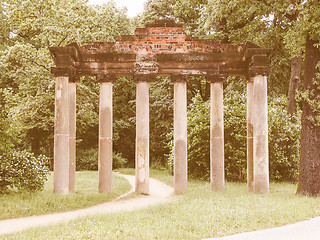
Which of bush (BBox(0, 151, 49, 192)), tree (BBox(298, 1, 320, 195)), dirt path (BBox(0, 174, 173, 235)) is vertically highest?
tree (BBox(298, 1, 320, 195))

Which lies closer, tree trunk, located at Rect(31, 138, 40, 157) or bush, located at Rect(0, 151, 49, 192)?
bush, located at Rect(0, 151, 49, 192)

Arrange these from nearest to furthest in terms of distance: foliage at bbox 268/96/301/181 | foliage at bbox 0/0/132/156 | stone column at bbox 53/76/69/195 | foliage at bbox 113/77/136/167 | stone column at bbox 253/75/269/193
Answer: stone column at bbox 53/76/69/195 → stone column at bbox 253/75/269/193 → foliage at bbox 268/96/301/181 → foliage at bbox 0/0/132/156 → foliage at bbox 113/77/136/167

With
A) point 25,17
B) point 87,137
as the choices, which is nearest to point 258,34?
point 25,17

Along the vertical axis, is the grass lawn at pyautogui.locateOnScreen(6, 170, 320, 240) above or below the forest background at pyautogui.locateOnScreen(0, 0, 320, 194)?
below

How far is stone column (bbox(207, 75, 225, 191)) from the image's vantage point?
1725 cm

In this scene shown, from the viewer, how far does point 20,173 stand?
1584 cm

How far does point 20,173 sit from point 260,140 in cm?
1058

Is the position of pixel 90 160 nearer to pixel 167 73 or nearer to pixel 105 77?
pixel 105 77

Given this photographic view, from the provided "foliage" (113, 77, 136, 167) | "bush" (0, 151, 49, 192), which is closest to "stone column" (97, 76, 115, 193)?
"bush" (0, 151, 49, 192)

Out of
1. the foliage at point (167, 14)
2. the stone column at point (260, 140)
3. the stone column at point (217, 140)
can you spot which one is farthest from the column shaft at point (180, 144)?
the foliage at point (167, 14)

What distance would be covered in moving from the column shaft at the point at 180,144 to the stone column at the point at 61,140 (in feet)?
16.3

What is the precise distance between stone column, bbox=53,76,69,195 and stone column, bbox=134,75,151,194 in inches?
126

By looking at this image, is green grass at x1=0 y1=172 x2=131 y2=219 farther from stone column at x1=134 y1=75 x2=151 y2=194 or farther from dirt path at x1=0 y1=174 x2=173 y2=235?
stone column at x1=134 y1=75 x2=151 y2=194

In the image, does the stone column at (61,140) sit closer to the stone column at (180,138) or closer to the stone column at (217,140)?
the stone column at (180,138)
